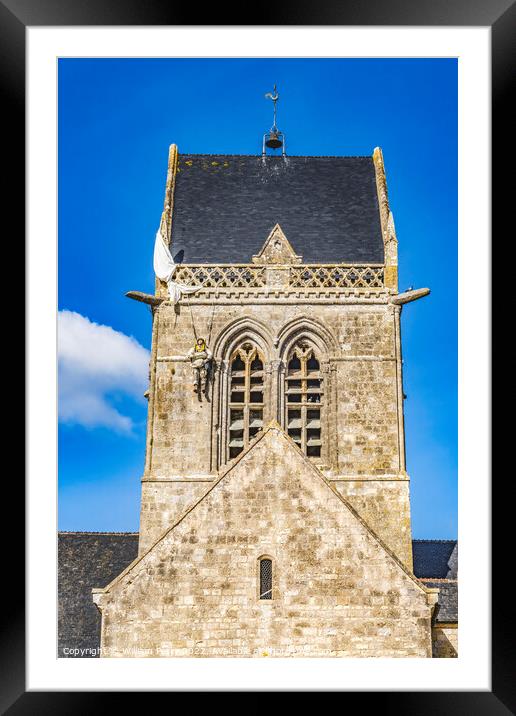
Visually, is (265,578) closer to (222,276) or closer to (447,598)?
(447,598)

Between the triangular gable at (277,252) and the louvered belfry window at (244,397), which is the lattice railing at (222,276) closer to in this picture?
the triangular gable at (277,252)

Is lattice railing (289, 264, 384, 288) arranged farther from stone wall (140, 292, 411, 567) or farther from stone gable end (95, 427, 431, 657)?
stone gable end (95, 427, 431, 657)

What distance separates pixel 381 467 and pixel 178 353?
16.2 feet

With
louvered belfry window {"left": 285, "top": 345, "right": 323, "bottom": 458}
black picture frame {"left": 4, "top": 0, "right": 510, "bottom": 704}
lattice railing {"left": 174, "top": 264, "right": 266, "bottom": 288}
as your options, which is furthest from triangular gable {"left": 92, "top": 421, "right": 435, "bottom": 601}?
lattice railing {"left": 174, "top": 264, "right": 266, "bottom": 288}

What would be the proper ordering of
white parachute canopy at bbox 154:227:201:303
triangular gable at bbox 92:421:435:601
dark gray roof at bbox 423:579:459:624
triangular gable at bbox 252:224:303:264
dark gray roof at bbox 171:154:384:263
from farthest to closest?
dark gray roof at bbox 171:154:384:263, triangular gable at bbox 252:224:303:264, white parachute canopy at bbox 154:227:201:303, dark gray roof at bbox 423:579:459:624, triangular gable at bbox 92:421:435:601

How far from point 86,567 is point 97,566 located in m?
0.23

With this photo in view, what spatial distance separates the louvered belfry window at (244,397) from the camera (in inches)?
1032

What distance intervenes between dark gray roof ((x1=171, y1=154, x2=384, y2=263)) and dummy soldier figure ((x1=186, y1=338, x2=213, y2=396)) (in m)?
2.26

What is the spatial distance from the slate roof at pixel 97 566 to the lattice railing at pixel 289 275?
5.66m

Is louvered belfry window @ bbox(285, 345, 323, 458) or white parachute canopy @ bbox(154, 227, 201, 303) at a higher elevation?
white parachute canopy @ bbox(154, 227, 201, 303)

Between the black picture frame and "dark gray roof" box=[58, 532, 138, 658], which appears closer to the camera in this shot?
the black picture frame

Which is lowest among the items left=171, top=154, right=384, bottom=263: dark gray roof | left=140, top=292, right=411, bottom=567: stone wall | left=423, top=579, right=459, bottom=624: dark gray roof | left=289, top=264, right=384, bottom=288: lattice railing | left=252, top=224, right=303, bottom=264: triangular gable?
left=423, top=579, right=459, bottom=624: dark gray roof

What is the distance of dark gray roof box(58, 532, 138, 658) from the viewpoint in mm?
22859
